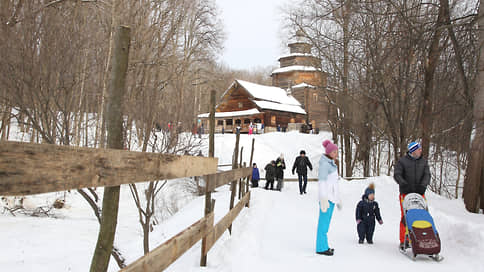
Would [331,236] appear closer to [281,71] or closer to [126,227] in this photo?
[126,227]

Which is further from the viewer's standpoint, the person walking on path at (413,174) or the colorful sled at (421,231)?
the person walking on path at (413,174)

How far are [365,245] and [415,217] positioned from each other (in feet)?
4.01

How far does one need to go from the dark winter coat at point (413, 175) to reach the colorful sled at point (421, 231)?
384 mm

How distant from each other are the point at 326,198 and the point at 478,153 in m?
4.96

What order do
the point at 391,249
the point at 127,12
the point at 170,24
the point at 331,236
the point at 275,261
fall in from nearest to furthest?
1. the point at 275,261
2. the point at 391,249
3. the point at 331,236
4. the point at 127,12
5. the point at 170,24

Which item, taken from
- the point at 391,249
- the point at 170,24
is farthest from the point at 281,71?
the point at 391,249

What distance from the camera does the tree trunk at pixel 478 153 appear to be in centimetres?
755

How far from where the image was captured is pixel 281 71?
51.7 metres

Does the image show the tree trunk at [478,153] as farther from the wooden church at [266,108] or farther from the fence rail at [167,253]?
the wooden church at [266,108]

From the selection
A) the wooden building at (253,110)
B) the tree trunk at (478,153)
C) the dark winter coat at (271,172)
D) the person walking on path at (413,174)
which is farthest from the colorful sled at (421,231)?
the wooden building at (253,110)

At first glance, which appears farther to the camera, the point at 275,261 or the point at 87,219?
the point at 87,219

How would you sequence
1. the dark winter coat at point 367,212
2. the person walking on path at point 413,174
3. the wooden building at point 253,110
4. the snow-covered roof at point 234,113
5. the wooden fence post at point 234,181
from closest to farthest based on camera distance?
the person walking on path at point 413,174, the dark winter coat at point 367,212, the wooden fence post at point 234,181, the snow-covered roof at point 234,113, the wooden building at point 253,110

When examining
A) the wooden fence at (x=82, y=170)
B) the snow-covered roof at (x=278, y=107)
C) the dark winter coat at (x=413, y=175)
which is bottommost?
the dark winter coat at (x=413, y=175)

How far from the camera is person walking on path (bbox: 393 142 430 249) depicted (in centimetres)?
520
